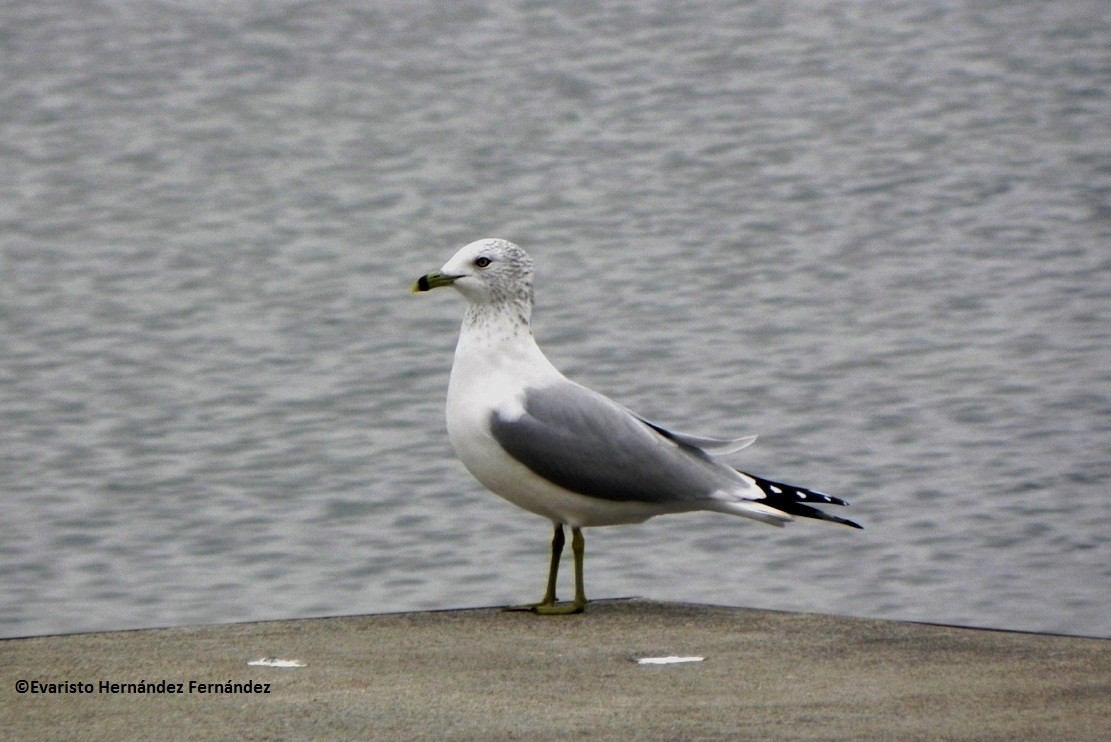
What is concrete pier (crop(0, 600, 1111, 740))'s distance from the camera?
495cm

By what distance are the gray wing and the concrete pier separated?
434 millimetres

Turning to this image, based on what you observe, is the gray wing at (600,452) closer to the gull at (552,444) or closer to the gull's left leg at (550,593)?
the gull at (552,444)

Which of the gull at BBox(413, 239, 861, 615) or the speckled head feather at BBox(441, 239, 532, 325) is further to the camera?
the speckled head feather at BBox(441, 239, 532, 325)

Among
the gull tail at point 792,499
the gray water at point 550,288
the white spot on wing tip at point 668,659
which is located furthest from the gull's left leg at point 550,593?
the gray water at point 550,288

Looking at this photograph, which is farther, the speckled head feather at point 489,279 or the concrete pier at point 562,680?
the speckled head feather at point 489,279

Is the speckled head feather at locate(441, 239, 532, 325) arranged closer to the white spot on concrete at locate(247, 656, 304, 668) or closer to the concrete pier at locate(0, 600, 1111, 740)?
the concrete pier at locate(0, 600, 1111, 740)

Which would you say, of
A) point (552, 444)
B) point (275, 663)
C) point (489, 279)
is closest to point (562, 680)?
point (275, 663)

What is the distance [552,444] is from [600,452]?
176mm

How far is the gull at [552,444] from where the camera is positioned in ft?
21.3

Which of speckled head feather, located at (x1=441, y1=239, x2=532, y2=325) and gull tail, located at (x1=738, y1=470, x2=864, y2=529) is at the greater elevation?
speckled head feather, located at (x1=441, y1=239, x2=532, y2=325)

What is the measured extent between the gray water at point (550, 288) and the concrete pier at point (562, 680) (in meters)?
2.37

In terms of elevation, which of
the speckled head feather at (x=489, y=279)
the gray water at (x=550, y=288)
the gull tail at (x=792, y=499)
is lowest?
the gray water at (x=550, y=288)

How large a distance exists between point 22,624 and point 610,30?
15619 mm

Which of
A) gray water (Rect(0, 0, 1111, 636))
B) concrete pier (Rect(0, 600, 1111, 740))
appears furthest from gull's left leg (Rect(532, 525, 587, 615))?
gray water (Rect(0, 0, 1111, 636))
